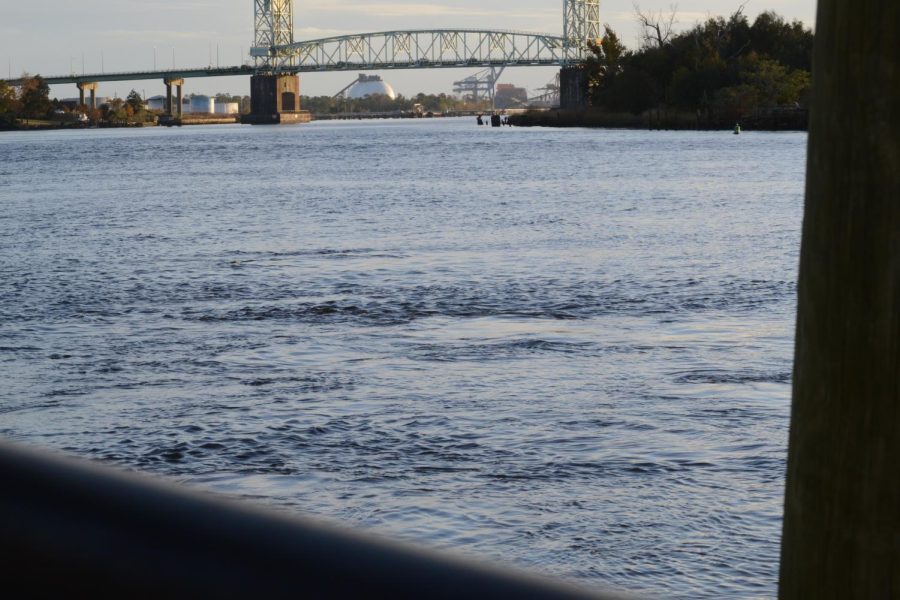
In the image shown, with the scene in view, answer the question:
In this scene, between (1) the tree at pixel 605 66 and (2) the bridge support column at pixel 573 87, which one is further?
(2) the bridge support column at pixel 573 87

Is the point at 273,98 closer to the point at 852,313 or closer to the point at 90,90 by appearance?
the point at 90,90

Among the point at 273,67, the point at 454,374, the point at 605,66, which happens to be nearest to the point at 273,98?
the point at 273,67

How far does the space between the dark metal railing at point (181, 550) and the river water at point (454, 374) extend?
4.75 meters

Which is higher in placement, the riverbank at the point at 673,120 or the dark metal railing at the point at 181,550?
the dark metal railing at the point at 181,550

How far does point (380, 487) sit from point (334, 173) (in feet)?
142

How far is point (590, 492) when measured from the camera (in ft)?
22.8

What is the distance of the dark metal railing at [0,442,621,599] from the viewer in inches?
38.1

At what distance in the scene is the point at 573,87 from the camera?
140m

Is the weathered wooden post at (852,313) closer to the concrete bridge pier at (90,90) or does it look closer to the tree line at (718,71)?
the tree line at (718,71)

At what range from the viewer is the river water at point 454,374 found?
260 inches

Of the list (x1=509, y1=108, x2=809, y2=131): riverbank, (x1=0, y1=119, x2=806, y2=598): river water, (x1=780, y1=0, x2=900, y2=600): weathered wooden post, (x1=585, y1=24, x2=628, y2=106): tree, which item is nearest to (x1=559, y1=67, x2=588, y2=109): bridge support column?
(x1=509, y1=108, x2=809, y2=131): riverbank

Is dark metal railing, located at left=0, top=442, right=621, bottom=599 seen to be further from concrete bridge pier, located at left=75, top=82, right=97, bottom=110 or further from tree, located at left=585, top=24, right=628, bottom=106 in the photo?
concrete bridge pier, located at left=75, top=82, right=97, bottom=110

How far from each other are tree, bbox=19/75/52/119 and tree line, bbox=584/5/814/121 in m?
90.6

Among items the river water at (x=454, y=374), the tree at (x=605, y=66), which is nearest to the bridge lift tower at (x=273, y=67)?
the tree at (x=605, y=66)
